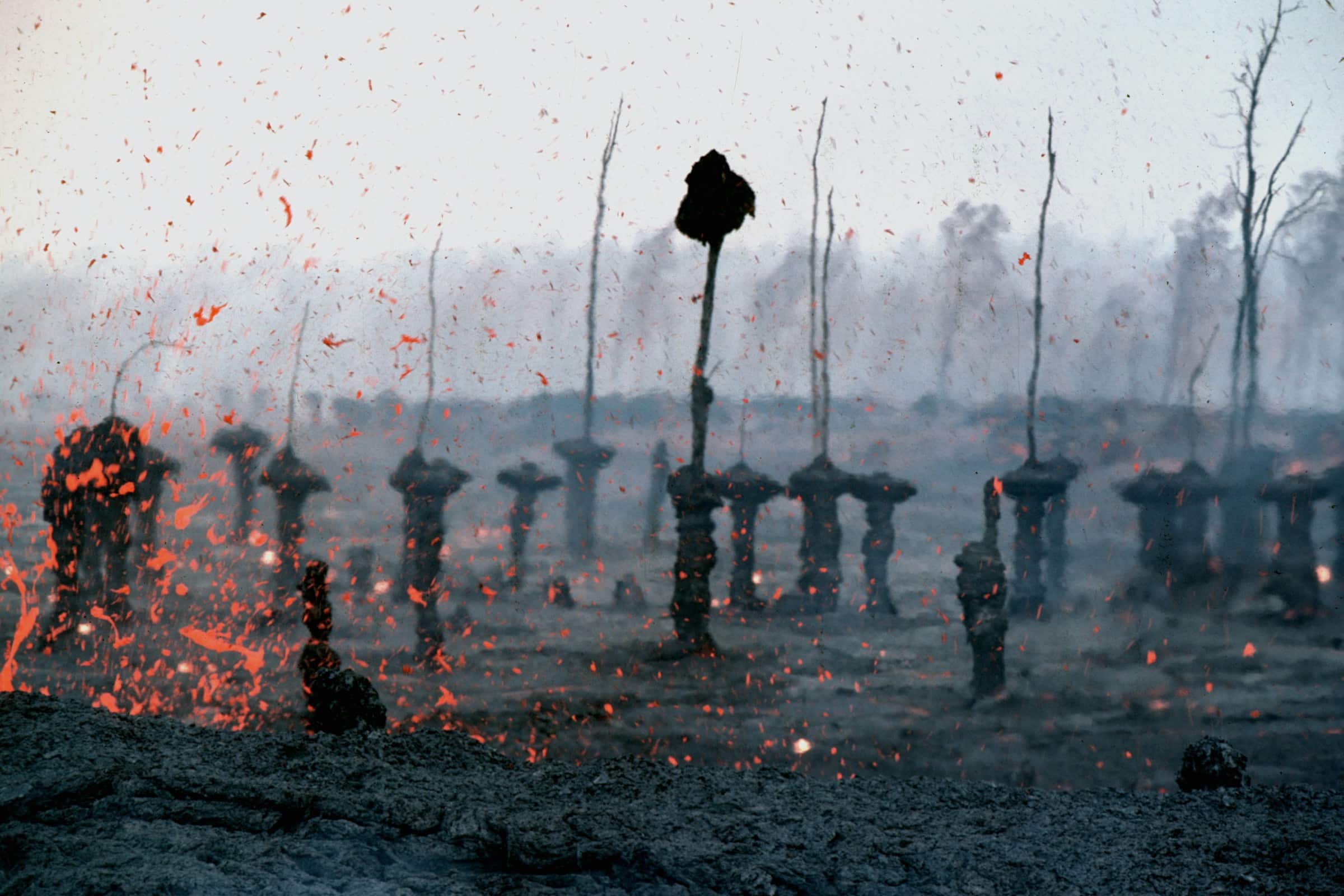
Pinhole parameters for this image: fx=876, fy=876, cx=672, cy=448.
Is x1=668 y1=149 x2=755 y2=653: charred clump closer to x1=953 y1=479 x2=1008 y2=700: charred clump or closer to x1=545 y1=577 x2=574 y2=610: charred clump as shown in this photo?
x1=545 y1=577 x2=574 y2=610: charred clump

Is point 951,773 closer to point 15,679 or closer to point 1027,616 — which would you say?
point 1027,616

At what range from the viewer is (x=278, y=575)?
14188mm

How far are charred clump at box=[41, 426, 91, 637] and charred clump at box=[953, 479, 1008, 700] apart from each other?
14.2m

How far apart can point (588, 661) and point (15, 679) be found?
878 cm

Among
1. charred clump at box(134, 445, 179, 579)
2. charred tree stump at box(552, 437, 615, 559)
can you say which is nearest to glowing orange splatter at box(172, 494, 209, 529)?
charred clump at box(134, 445, 179, 579)

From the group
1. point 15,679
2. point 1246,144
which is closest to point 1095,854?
point 1246,144

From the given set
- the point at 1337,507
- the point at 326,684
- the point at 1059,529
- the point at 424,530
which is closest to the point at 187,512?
the point at 424,530

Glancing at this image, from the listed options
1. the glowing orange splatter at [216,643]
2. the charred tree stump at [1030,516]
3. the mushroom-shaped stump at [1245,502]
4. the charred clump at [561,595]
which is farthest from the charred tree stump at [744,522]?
the glowing orange splatter at [216,643]

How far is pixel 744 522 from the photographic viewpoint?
13.7 metres

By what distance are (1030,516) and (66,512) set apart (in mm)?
15509

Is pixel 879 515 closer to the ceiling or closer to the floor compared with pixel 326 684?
closer to the ceiling

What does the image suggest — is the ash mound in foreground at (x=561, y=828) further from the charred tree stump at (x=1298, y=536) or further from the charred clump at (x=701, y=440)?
the charred tree stump at (x=1298, y=536)

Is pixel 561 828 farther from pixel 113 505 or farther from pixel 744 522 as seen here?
pixel 113 505

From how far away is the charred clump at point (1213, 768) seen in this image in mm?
9016
